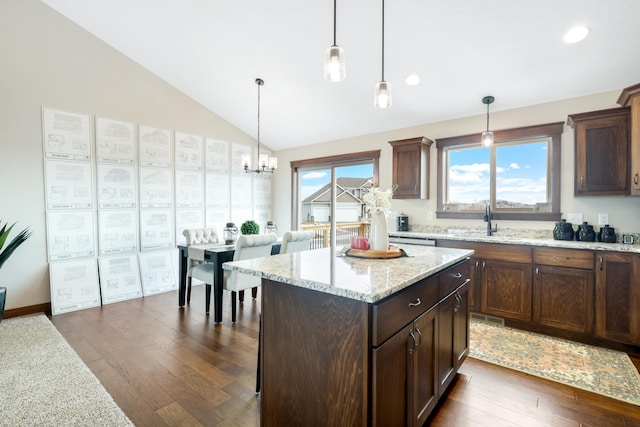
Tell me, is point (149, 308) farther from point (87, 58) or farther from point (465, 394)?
point (465, 394)

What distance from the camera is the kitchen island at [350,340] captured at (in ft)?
4.20

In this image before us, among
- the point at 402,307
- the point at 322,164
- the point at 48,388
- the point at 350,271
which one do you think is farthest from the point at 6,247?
the point at 322,164

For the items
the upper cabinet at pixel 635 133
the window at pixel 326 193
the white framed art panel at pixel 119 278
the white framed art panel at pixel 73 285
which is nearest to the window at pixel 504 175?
the upper cabinet at pixel 635 133

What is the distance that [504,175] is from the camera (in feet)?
12.8

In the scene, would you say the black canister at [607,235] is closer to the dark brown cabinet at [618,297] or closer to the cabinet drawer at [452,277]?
the dark brown cabinet at [618,297]

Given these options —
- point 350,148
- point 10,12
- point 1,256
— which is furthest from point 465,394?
point 10,12

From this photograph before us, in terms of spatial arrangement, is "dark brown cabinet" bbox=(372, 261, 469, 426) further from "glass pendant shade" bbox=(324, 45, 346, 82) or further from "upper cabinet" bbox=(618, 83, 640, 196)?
"upper cabinet" bbox=(618, 83, 640, 196)

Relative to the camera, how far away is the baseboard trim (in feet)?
11.6

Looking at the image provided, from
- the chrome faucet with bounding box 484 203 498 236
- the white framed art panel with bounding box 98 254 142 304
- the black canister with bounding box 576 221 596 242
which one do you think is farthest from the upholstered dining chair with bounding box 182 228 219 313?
the black canister with bounding box 576 221 596 242

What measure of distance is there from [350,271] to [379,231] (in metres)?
0.58

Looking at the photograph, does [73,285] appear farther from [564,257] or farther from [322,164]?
[564,257]

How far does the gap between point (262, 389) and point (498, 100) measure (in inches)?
153

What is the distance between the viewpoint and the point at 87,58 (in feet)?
13.1

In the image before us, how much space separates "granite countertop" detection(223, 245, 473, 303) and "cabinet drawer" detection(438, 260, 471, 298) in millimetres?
70
